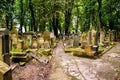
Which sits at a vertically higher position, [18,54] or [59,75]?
[18,54]

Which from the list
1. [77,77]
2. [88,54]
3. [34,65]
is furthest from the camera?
[88,54]

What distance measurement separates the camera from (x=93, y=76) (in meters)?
8.12

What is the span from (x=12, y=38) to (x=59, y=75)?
24.9 ft

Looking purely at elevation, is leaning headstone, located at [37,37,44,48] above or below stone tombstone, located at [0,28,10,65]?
below

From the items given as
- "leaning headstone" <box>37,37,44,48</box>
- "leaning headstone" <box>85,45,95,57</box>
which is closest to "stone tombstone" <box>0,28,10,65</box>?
"leaning headstone" <box>85,45,95,57</box>

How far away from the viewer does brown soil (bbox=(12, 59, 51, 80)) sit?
306 inches

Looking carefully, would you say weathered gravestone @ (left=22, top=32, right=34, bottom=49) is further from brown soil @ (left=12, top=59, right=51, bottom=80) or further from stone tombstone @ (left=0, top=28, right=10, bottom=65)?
stone tombstone @ (left=0, top=28, right=10, bottom=65)

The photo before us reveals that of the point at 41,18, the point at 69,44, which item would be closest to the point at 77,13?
the point at 41,18

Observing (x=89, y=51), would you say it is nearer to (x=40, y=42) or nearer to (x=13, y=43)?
(x=40, y=42)

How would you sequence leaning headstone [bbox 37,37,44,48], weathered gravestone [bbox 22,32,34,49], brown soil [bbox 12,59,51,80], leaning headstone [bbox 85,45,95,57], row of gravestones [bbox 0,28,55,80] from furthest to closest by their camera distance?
leaning headstone [bbox 37,37,44,48] → weathered gravestone [bbox 22,32,34,49] → leaning headstone [bbox 85,45,95,57] → brown soil [bbox 12,59,51,80] → row of gravestones [bbox 0,28,55,80]

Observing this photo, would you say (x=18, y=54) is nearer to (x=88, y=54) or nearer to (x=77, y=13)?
(x=88, y=54)

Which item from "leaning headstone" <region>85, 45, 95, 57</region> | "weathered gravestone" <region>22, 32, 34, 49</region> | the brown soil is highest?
"weathered gravestone" <region>22, 32, 34, 49</region>

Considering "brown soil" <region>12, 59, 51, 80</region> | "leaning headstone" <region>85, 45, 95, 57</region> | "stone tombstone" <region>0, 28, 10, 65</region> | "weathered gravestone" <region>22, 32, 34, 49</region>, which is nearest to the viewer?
"stone tombstone" <region>0, 28, 10, 65</region>

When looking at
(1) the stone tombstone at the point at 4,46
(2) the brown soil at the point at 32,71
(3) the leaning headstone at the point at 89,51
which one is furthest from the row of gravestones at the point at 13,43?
(3) the leaning headstone at the point at 89,51
